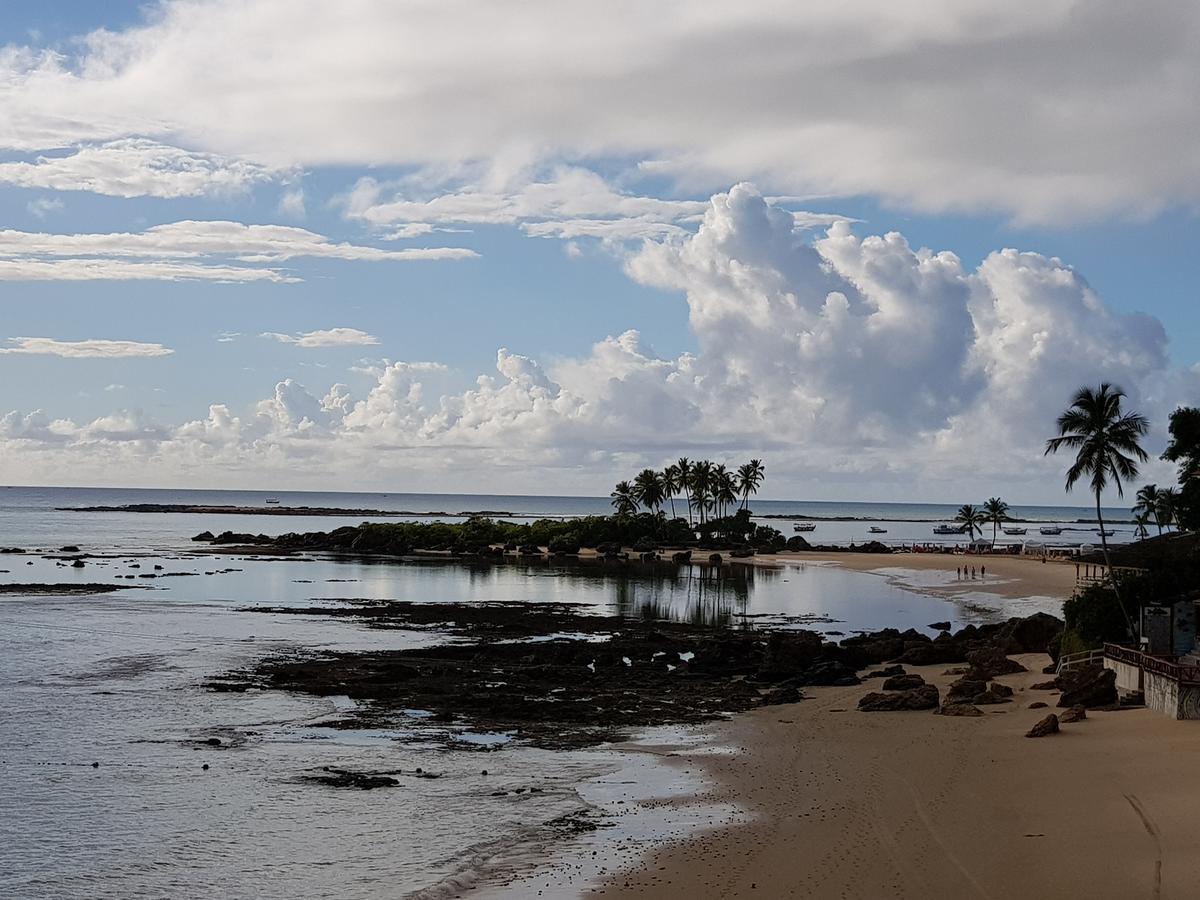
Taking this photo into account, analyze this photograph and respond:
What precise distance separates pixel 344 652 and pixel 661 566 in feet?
226

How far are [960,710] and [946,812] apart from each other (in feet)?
37.1

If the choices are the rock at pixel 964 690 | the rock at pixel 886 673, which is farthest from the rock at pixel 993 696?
the rock at pixel 886 673

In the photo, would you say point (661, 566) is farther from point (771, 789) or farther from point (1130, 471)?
point (771, 789)

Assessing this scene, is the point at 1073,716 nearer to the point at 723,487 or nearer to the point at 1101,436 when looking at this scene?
the point at 1101,436

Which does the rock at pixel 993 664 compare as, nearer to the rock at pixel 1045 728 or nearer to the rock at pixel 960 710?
the rock at pixel 960 710

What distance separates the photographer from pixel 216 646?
158 feet

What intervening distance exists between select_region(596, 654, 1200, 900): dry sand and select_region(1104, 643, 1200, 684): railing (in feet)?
4.02

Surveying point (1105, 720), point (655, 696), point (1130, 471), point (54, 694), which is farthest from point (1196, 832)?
point (54, 694)

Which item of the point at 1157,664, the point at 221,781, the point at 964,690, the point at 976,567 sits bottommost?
the point at 221,781

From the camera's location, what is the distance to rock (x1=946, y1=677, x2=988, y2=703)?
34378 mm

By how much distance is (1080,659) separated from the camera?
38.2 m

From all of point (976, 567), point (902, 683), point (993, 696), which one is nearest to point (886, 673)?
point (902, 683)

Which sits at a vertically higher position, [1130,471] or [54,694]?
[1130,471]

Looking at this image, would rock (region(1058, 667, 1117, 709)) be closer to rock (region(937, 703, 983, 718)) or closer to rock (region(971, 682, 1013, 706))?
rock (region(971, 682, 1013, 706))
